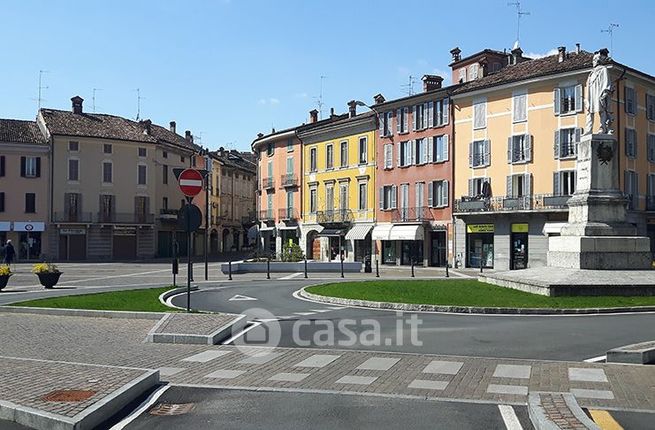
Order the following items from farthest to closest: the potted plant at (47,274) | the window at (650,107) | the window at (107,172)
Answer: the window at (107,172) < the window at (650,107) < the potted plant at (47,274)

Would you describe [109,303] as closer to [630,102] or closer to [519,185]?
[519,185]

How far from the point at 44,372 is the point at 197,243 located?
234 feet

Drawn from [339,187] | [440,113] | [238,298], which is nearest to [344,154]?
[339,187]

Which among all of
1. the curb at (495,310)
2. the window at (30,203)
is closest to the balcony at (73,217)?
the window at (30,203)

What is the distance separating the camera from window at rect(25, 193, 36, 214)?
6228 cm

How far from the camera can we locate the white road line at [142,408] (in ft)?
22.6

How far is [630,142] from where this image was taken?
4475 centimetres

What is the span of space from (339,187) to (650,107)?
2453 centimetres

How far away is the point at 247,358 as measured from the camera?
1076cm

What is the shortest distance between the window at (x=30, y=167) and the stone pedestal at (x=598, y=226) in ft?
169

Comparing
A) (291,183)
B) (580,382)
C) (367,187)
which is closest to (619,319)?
(580,382)

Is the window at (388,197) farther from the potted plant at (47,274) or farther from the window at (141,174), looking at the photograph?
the potted plant at (47,274)

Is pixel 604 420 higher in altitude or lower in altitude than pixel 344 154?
lower

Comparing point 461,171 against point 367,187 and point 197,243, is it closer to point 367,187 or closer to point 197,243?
point 367,187
